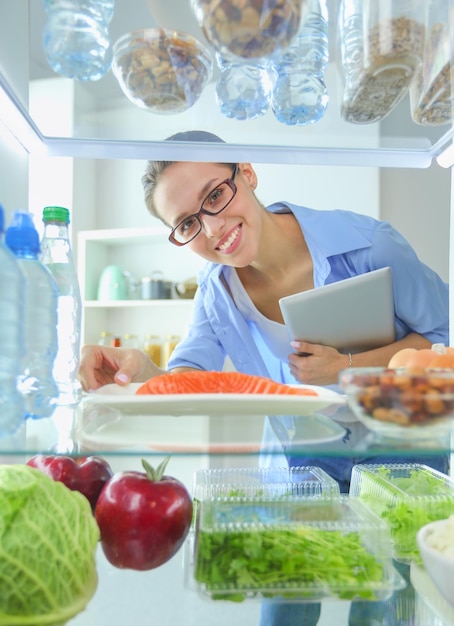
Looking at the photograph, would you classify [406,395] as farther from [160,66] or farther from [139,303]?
[139,303]

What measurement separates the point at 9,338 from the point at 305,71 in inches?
18.5

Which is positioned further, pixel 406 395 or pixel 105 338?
pixel 105 338

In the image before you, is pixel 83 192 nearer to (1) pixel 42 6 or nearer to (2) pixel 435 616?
(1) pixel 42 6

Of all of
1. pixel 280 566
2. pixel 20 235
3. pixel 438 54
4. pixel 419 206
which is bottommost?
pixel 280 566

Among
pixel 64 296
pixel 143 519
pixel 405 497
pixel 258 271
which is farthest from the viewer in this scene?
pixel 258 271

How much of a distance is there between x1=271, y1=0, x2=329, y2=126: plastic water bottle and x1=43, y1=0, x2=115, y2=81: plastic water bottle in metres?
0.21

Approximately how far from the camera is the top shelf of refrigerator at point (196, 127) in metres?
0.69

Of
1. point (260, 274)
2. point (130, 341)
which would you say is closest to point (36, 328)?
point (260, 274)

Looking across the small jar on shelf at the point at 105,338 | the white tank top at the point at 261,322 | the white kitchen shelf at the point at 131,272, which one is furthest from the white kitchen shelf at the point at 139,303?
the white tank top at the point at 261,322

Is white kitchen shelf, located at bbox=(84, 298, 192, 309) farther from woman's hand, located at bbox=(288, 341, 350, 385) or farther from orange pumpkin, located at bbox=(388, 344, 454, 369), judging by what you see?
orange pumpkin, located at bbox=(388, 344, 454, 369)

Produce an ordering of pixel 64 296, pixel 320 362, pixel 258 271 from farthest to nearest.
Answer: pixel 258 271, pixel 320 362, pixel 64 296

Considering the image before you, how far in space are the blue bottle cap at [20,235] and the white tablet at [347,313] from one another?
0.57m

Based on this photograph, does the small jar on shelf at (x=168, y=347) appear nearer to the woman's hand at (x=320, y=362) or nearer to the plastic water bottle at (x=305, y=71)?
the woman's hand at (x=320, y=362)

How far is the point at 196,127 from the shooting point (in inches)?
28.9
